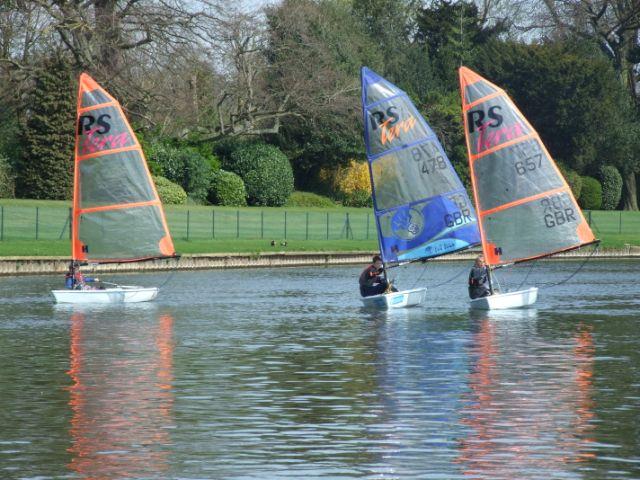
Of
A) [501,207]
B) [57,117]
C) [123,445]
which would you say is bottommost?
[123,445]

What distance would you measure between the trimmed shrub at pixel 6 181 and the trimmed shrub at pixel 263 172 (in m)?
15.4

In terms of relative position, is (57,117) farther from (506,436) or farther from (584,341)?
(506,436)

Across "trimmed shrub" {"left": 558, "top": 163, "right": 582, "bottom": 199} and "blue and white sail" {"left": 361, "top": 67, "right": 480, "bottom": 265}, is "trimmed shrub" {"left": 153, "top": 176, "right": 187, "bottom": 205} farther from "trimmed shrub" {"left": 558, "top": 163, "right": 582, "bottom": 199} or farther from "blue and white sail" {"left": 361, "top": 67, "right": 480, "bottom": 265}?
"blue and white sail" {"left": 361, "top": 67, "right": 480, "bottom": 265}

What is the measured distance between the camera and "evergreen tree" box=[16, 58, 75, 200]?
257ft

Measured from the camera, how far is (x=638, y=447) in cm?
1867

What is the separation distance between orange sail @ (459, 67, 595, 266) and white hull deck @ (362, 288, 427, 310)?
7.94 feet

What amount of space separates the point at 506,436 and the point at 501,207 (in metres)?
23.6

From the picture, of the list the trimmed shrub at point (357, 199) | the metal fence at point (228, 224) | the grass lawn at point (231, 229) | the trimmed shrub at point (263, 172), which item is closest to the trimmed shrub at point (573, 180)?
the grass lawn at point (231, 229)

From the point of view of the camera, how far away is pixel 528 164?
42375 mm

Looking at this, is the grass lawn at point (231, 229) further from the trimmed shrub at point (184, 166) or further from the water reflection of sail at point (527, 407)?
the water reflection of sail at point (527, 407)

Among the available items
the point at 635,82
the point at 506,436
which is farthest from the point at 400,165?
the point at 635,82

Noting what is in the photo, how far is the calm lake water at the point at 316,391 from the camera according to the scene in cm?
1792

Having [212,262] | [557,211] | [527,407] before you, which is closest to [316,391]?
[527,407]

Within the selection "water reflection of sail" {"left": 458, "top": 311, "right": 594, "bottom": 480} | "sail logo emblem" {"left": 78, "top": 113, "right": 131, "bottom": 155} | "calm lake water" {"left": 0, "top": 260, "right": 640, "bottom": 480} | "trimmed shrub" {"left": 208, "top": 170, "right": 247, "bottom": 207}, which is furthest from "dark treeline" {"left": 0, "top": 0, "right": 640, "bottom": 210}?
"water reflection of sail" {"left": 458, "top": 311, "right": 594, "bottom": 480}
